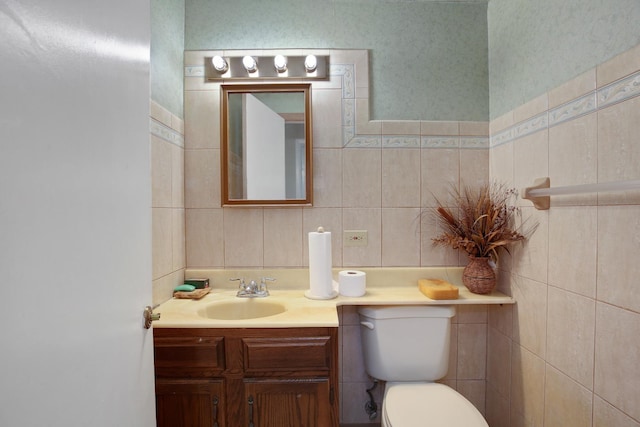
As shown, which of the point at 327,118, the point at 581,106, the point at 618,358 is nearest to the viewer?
the point at 618,358

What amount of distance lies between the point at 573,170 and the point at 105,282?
147 centimetres

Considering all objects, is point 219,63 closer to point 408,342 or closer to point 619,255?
point 408,342

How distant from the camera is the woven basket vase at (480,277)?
1488 millimetres

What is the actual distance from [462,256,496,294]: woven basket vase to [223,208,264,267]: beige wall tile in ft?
3.47

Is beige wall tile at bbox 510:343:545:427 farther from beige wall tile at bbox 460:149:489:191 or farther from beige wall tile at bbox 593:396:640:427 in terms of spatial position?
beige wall tile at bbox 460:149:489:191

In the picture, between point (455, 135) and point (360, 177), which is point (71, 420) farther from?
point (455, 135)

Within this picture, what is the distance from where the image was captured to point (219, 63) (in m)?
1.60

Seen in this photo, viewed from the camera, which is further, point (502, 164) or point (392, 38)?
point (392, 38)

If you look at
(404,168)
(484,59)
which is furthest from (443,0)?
(404,168)

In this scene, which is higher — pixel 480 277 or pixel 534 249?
pixel 534 249

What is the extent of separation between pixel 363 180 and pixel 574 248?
3.06 ft

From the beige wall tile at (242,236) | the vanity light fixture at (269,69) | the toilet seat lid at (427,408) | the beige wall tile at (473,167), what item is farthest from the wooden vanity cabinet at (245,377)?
the vanity light fixture at (269,69)

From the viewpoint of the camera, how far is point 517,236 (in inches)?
54.9

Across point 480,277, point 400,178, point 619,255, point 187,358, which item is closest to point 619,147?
point 619,255
